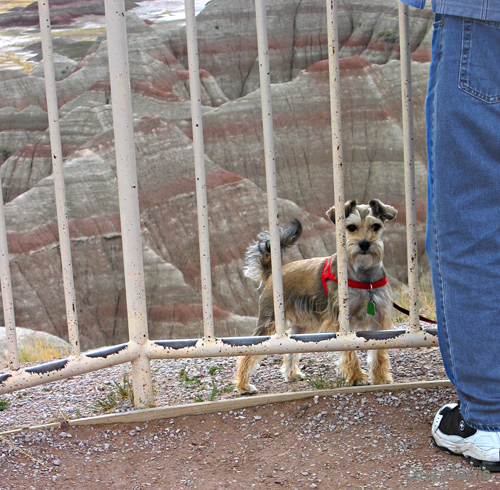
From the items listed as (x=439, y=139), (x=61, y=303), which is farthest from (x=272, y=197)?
(x=61, y=303)

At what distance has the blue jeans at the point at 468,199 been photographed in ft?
6.97

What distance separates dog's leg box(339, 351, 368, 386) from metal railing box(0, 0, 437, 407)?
2.47 ft

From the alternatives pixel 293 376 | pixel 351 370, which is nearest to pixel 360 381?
pixel 351 370

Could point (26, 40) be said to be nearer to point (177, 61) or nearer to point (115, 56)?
point (177, 61)

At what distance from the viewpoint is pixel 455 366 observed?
7.54 feet

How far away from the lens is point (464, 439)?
2.33 m

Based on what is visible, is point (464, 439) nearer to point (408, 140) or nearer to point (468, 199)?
point (468, 199)

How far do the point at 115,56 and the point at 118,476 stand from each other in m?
1.56

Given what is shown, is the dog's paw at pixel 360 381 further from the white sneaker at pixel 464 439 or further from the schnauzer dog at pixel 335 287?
the white sneaker at pixel 464 439

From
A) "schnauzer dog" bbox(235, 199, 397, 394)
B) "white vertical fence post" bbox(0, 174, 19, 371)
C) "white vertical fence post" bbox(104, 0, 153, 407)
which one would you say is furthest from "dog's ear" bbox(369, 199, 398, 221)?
"white vertical fence post" bbox(0, 174, 19, 371)

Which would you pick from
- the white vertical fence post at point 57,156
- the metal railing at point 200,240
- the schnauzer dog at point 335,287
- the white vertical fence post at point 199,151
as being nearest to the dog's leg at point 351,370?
the schnauzer dog at point 335,287

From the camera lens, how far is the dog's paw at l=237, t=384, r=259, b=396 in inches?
127

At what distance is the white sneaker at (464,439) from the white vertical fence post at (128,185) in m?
1.15

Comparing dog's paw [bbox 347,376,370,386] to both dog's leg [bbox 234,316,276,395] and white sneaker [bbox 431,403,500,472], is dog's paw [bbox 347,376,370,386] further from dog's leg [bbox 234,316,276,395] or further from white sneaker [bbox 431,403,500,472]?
white sneaker [bbox 431,403,500,472]
